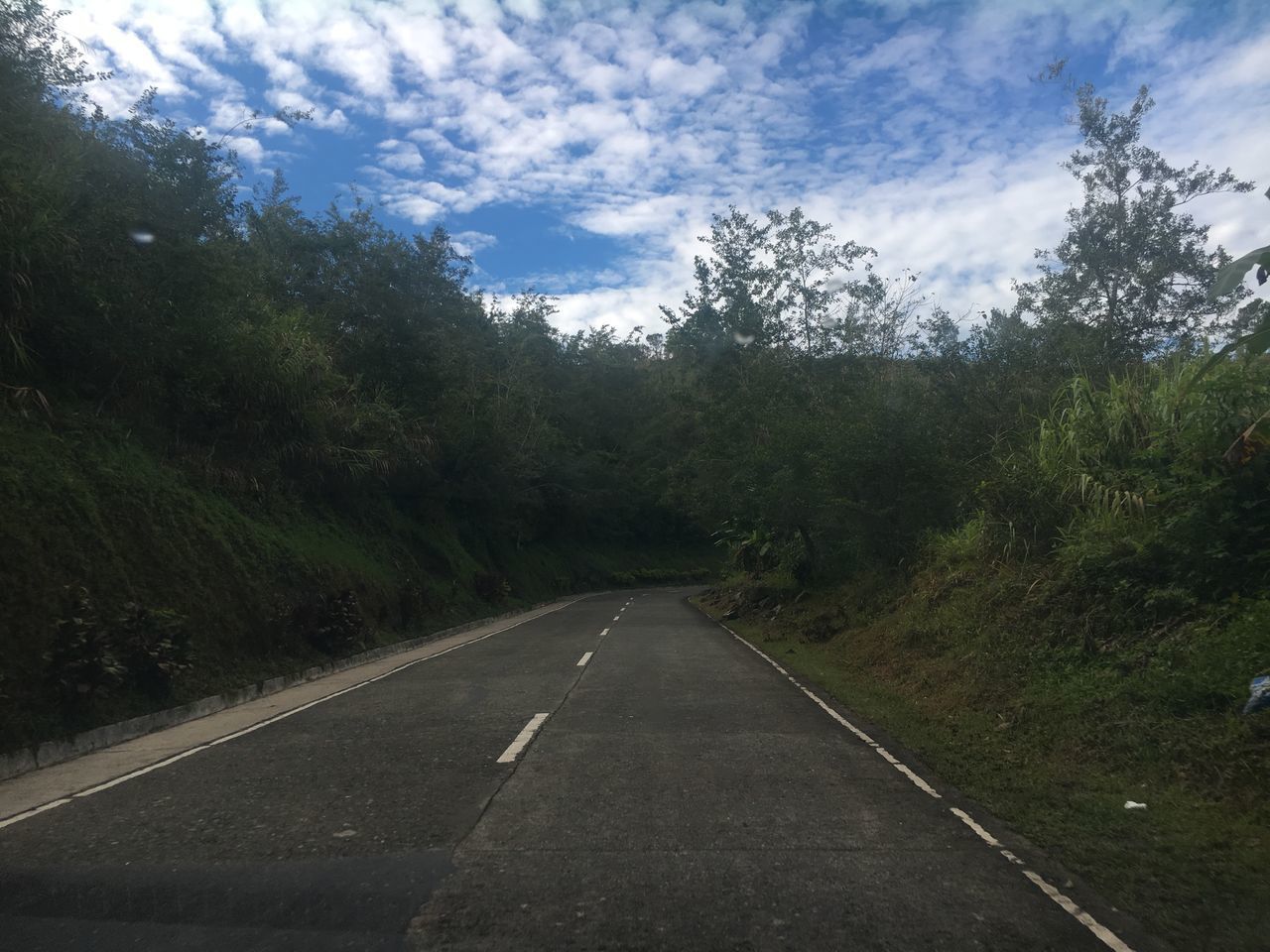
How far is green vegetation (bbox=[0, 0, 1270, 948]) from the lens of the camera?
803 centimetres

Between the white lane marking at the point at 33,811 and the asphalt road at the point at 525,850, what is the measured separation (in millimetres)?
99

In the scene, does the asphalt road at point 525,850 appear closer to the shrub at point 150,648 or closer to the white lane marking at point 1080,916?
the white lane marking at point 1080,916

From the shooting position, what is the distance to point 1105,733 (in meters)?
8.06

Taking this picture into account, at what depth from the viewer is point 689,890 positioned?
4.75 meters

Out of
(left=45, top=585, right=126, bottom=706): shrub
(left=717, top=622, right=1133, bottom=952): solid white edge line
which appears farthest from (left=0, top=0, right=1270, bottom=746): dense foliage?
(left=717, top=622, right=1133, bottom=952): solid white edge line

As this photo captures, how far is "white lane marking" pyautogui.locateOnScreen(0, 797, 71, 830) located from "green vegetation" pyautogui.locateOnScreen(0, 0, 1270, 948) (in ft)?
7.14

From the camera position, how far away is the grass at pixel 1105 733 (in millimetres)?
5090

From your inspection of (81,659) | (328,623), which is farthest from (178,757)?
(328,623)

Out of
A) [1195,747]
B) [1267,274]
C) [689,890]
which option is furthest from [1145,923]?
[1267,274]

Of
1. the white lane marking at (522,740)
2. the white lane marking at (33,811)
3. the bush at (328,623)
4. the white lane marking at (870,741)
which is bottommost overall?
the white lane marking at (870,741)

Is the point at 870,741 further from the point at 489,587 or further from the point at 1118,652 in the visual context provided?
the point at 489,587

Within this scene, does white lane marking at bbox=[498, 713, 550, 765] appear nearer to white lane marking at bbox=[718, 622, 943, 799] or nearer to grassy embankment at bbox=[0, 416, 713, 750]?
white lane marking at bbox=[718, 622, 943, 799]

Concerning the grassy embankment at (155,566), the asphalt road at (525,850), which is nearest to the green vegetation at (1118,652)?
the asphalt road at (525,850)

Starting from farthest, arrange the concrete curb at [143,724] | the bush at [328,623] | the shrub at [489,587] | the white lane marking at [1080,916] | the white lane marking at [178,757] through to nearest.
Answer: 1. the shrub at [489,587]
2. the bush at [328,623]
3. the concrete curb at [143,724]
4. the white lane marking at [178,757]
5. the white lane marking at [1080,916]
